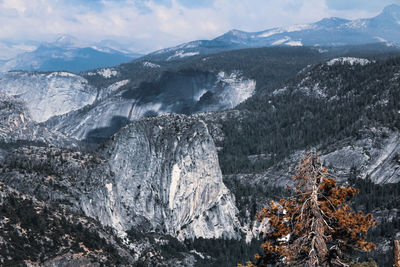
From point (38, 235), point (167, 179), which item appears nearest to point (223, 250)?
point (167, 179)

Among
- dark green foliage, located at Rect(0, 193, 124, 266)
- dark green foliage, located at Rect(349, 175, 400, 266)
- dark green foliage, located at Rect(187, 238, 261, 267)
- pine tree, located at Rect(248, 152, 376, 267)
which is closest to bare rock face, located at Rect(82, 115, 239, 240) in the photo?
dark green foliage, located at Rect(187, 238, 261, 267)

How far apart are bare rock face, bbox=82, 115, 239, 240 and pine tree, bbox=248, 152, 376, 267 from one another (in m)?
116

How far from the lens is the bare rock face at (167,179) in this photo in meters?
146

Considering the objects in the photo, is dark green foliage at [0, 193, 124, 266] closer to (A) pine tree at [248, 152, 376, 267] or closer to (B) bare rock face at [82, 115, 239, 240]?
(B) bare rock face at [82, 115, 239, 240]

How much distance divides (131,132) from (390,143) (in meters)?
102

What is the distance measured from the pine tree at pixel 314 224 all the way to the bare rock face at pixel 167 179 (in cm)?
11599

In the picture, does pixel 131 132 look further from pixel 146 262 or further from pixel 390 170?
pixel 390 170

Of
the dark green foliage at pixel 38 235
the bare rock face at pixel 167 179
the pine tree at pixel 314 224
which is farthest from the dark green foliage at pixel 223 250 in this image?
the pine tree at pixel 314 224

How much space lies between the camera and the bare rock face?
14650 cm

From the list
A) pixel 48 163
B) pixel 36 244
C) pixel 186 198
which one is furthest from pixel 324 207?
pixel 186 198

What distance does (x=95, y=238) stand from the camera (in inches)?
3765

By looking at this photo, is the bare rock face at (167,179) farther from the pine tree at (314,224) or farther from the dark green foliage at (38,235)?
the pine tree at (314,224)

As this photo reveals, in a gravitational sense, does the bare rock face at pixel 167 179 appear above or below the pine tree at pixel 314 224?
below

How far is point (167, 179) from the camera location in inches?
5896
